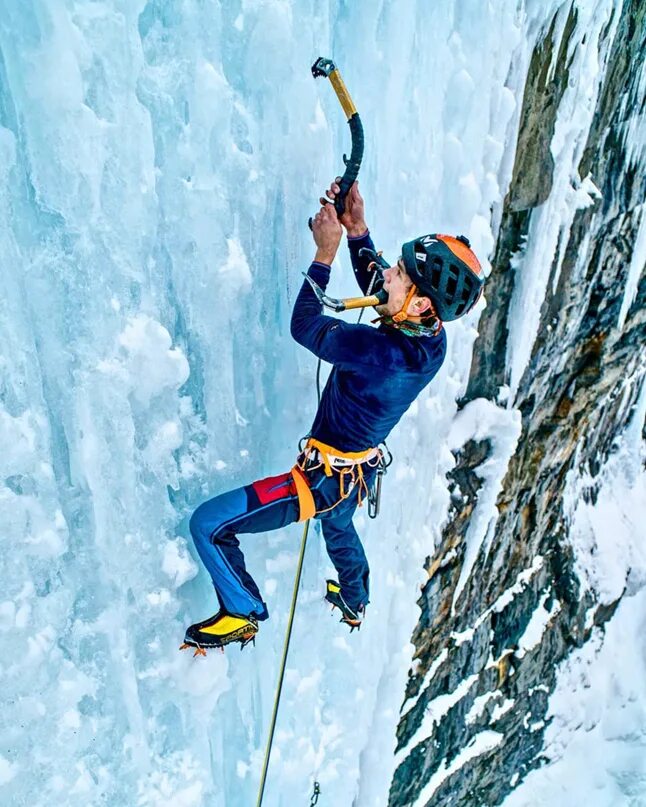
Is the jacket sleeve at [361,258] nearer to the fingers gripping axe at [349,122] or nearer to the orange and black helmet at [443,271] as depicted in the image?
the fingers gripping axe at [349,122]

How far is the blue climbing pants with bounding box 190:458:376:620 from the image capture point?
71.9 inches

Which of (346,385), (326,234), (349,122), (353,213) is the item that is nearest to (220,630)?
(346,385)

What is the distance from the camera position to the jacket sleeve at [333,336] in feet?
5.72

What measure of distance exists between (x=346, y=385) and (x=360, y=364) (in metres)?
0.14

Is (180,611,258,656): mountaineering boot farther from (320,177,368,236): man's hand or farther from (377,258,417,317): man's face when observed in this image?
(320,177,368,236): man's hand

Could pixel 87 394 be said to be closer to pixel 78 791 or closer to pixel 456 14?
pixel 78 791

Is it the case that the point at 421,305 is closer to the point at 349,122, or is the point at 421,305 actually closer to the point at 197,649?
the point at 349,122

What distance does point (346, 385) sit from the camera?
74.8 inches

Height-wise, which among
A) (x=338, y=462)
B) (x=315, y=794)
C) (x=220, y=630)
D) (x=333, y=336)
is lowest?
(x=315, y=794)

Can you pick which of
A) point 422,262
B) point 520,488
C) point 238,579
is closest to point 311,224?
point 422,262

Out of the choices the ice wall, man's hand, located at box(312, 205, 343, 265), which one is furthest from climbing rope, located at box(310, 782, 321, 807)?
man's hand, located at box(312, 205, 343, 265)

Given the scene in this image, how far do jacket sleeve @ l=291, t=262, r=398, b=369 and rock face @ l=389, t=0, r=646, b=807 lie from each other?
2003 mm

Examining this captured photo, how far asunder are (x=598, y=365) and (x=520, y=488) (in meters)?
1.12

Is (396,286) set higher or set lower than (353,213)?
lower
